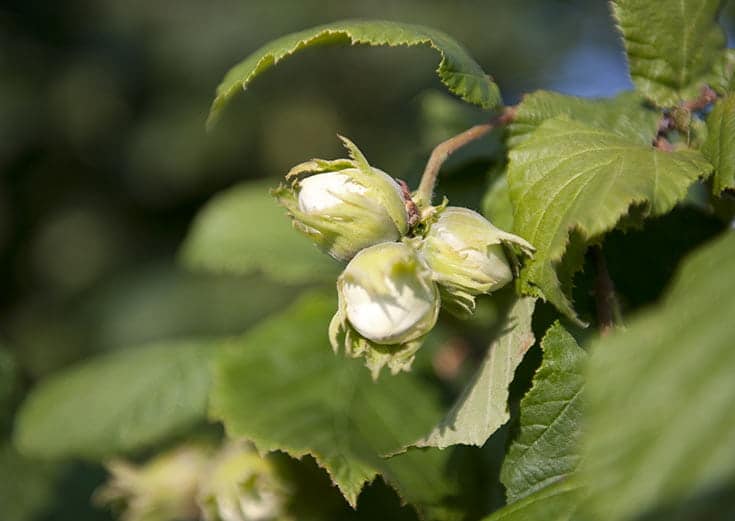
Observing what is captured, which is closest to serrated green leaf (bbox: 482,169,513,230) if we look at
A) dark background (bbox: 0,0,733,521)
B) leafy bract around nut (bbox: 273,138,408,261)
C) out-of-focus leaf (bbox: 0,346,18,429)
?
leafy bract around nut (bbox: 273,138,408,261)

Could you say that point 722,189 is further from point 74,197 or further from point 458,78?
point 74,197

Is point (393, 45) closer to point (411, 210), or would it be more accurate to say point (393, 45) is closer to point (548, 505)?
point (411, 210)

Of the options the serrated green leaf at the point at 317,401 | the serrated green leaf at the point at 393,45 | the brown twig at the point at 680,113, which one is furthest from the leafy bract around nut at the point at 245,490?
the brown twig at the point at 680,113

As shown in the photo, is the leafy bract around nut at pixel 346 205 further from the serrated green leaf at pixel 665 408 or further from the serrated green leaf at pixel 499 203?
the serrated green leaf at pixel 665 408

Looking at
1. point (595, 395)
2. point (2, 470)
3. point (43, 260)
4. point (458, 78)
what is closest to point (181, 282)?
point (43, 260)

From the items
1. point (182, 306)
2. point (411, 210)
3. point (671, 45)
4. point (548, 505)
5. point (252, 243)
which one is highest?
point (671, 45)

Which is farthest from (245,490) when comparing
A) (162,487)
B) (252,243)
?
(252,243)

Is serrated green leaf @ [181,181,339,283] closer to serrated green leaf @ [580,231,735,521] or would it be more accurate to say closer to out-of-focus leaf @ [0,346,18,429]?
out-of-focus leaf @ [0,346,18,429]
